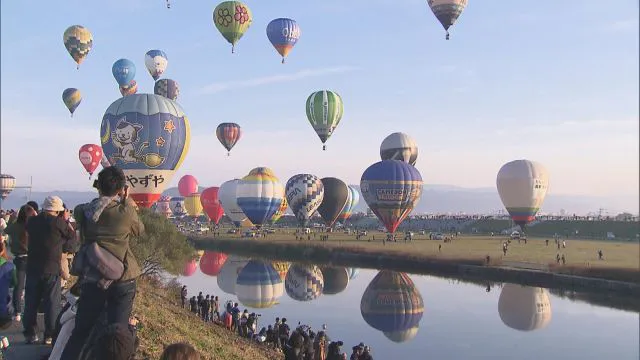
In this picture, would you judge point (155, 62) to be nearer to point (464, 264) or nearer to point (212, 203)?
point (212, 203)

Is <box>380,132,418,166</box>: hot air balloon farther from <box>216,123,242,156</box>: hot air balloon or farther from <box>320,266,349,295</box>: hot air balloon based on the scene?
<box>320,266,349,295</box>: hot air balloon

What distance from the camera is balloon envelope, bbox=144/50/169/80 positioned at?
217ft

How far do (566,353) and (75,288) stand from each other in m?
22.6

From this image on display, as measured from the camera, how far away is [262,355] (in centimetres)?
1677

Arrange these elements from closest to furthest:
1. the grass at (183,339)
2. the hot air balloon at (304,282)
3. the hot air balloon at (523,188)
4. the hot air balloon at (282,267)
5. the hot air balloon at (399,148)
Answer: the grass at (183,339)
the hot air balloon at (304,282)
the hot air balloon at (282,267)
the hot air balloon at (523,188)
the hot air balloon at (399,148)

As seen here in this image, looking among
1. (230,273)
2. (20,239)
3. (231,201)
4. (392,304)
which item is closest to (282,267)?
(230,273)

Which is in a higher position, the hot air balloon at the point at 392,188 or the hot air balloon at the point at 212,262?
the hot air balloon at the point at 392,188

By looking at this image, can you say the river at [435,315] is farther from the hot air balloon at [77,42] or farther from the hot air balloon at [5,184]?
the hot air balloon at [5,184]

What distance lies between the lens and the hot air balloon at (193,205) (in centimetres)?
10781

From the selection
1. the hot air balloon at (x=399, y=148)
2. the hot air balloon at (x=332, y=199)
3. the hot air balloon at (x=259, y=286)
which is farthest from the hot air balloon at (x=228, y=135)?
the hot air balloon at (x=259, y=286)

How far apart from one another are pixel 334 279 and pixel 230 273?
7.66 m

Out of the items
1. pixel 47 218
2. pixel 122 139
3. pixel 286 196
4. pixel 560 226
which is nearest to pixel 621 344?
pixel 122 139

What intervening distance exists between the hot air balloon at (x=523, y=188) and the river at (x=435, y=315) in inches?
930

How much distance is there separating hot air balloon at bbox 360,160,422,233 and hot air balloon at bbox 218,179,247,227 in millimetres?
19318
